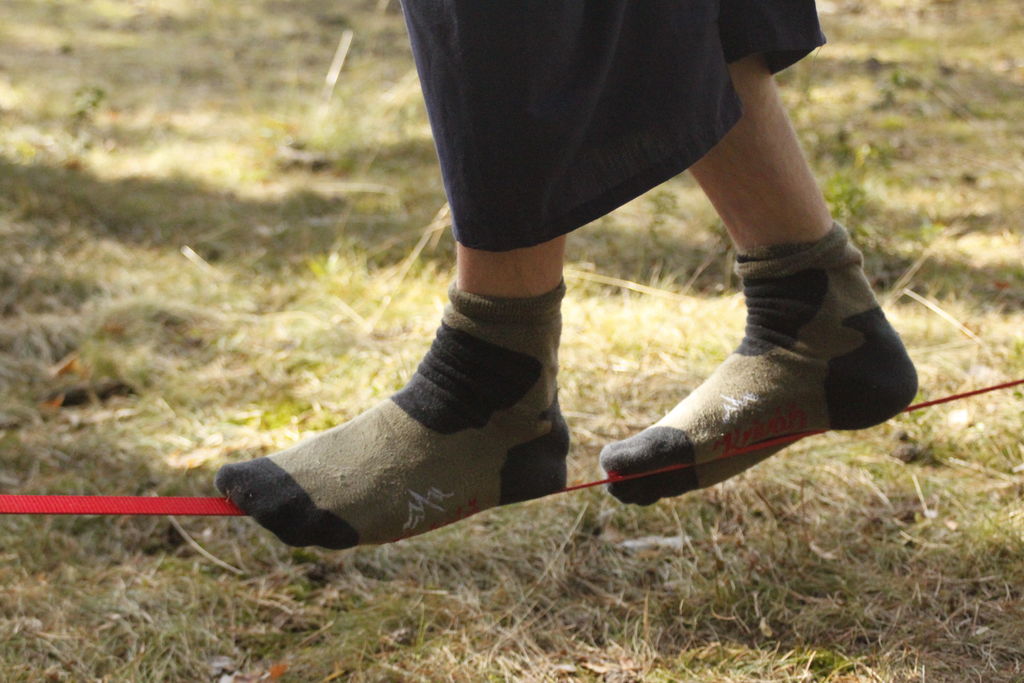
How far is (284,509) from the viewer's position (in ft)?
3.83

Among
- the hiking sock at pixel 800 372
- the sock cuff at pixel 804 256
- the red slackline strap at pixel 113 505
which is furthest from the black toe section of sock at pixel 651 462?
the red slackline strap at pixel 113 505

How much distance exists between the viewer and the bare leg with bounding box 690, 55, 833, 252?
1.32 metres

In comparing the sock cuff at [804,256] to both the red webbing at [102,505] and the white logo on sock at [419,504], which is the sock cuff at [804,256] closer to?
the white logo on sock at [419,504]

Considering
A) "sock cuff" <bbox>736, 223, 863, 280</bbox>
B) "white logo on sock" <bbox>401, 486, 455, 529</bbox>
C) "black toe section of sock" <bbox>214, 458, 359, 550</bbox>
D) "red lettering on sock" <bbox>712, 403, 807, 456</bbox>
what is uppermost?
"sock cuff" <bbox>736, 223, 863, 280</bbox>

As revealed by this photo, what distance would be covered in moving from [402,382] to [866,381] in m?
1.10

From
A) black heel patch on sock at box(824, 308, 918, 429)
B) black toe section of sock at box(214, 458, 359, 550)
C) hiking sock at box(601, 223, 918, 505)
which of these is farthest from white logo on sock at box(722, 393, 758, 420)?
black toe section of sock at box(214, 458, 359, 550)

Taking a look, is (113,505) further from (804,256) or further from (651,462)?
(804,256)

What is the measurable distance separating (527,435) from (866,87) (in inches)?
148

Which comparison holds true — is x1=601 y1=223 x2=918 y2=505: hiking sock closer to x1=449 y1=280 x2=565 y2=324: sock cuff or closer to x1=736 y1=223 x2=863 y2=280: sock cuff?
x1=736 y1=223 x2=863 y2=280: sock cuff

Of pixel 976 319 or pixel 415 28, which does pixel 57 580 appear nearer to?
pixel 415 28

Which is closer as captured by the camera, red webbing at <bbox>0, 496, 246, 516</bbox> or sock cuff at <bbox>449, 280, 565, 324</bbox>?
red webbing at <bbox>0, 496, 246, 516</bbox>

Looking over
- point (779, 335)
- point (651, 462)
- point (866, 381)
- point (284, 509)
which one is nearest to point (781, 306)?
point (779, 335)

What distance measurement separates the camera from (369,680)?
1.36 meters

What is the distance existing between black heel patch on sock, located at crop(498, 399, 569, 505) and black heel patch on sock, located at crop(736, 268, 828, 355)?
321 mm
